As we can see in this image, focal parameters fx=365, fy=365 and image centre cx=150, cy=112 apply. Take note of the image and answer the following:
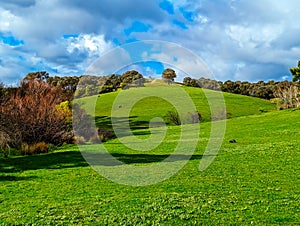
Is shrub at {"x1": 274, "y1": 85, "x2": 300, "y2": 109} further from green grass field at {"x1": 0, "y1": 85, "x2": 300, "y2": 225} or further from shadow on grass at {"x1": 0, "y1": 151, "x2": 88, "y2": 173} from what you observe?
shadow on grass at {"x1": 0, "y1": 151, "x2": 88, "y2": 173}

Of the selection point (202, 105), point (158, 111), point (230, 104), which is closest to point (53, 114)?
point (158, 111)

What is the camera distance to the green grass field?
10984 mm

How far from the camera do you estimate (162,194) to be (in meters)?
13.9

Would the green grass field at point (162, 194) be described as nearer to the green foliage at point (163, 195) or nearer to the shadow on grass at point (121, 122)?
the green foliage at point (163, 195)

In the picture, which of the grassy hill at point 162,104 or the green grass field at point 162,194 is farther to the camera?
the grassy hill at point 162,104

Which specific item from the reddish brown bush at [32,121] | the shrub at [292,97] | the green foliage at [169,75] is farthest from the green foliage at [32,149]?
the green foliage at [169,75]

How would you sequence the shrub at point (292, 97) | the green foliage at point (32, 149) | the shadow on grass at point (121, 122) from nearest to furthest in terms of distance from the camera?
the green foliage at point (32, 149)
the shrub at point (292, 97)
the shadow on grass at point (121, 122)

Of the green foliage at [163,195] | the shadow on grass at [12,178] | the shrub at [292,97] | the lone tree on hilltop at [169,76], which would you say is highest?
the lone tree on hilltop at [169,76]

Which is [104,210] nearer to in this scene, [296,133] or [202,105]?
[296,133]

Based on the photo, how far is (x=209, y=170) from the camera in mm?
19250

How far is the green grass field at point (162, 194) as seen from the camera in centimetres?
1098

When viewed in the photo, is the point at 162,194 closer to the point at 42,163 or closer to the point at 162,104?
the point at 42,163

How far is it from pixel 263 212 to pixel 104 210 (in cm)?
504

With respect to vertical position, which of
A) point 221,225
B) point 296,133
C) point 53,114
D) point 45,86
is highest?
point 45,86
